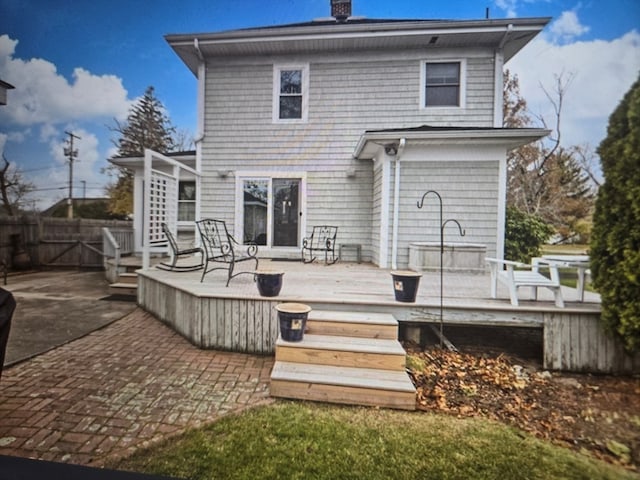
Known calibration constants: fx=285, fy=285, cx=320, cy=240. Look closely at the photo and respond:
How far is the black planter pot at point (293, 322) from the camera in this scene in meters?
2.02

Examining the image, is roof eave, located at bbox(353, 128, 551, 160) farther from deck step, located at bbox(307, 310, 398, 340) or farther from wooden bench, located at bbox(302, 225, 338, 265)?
deck step, located at bbox(307, 310, 398, 340)

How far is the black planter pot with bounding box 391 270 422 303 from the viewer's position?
243 cm

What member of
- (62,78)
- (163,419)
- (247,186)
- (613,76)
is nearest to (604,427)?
(613,76)

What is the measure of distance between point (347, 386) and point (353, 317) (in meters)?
0.58

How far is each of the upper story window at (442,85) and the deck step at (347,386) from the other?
206 inches

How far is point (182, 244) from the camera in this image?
19.7 feet

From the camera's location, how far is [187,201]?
20.2ft

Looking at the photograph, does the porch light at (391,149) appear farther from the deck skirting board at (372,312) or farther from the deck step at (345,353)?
the deck step at (345,353)

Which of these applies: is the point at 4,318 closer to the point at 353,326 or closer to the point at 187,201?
the point at 353,326

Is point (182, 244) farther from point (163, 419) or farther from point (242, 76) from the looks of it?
point (163, 419)

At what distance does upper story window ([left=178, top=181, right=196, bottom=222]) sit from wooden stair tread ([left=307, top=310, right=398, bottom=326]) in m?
4.82

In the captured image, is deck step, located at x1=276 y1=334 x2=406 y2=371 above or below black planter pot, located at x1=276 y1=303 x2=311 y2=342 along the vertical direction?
below

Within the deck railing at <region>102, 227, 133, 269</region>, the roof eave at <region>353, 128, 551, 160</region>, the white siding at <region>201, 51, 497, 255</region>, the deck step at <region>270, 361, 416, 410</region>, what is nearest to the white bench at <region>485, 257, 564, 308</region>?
the deck step at <region>270, 361, 416, 410</region>

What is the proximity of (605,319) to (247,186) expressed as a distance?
17.9 ft
